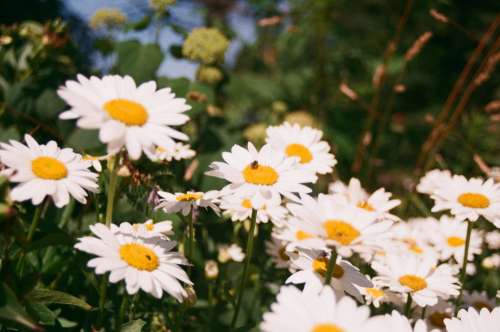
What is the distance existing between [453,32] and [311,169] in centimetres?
A: 270

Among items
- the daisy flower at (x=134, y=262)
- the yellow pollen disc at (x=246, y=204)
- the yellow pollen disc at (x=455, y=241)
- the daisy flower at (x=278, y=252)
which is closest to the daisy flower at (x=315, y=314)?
the daisy flower at (x=134, y=262)

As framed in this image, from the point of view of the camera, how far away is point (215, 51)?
170cm

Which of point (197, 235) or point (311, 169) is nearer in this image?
point (311, 169)

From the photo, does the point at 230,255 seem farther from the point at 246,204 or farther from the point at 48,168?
the point at 48,168

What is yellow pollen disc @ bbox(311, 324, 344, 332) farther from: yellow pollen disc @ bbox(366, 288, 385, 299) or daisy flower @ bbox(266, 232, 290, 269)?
daisy flower @ bbox(266, 232, 290, 269)

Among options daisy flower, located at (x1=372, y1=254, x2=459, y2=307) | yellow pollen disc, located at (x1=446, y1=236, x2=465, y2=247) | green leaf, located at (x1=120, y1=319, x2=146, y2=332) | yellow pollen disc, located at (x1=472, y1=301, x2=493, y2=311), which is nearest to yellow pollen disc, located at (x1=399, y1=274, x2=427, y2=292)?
daisy flower, located at (x1=372, y1=254, x2=459, y2=307)

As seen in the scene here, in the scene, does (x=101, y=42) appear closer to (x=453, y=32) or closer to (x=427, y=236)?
(x=427, y=236)

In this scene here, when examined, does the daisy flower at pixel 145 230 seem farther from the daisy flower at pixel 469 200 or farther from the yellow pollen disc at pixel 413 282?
the daisy flower at pixel 469 200

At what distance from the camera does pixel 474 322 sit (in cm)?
81

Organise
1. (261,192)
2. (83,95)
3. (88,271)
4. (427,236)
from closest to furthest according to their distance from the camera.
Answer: (83,95) < (261,192) < (88,271) < (427,236)

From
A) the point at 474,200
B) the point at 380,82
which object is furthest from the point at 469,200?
the point at 380,82

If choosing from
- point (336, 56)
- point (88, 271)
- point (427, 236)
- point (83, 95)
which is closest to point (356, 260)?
point (427, 236)

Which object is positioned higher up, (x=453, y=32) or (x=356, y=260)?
(x=453, y=32)

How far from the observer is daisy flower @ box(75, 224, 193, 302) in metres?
0.71
